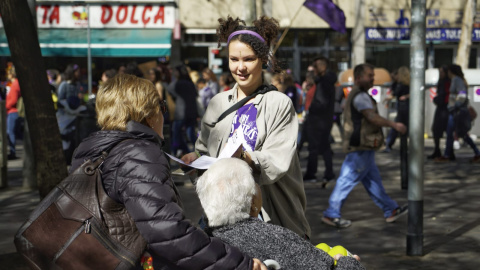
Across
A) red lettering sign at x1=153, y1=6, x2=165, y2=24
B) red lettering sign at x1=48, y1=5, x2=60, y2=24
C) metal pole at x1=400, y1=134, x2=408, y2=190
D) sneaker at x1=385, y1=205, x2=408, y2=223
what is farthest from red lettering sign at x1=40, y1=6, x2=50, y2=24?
sneaker at x1=385, y1=205, x2=408, y2=223

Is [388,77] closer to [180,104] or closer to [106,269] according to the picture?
[180,104]

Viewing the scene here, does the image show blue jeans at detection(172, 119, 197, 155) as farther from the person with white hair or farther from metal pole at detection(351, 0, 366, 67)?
metal pole at detection(351, 0, 366, 67)

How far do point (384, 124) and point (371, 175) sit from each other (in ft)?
2.02

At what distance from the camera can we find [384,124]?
25.3 feet

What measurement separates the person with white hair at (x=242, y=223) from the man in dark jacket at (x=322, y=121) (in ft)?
26.2

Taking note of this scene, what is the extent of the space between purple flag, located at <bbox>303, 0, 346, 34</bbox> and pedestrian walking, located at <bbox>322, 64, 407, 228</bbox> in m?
2.40

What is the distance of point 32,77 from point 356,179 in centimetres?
364

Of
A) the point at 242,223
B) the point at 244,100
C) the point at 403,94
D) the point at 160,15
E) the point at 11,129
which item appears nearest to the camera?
the point at 242,223

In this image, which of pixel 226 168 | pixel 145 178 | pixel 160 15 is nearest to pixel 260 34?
pixel 226 168

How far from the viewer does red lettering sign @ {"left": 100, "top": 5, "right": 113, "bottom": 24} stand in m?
24.4

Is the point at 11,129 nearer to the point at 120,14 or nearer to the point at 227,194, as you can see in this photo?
the point at 120,14

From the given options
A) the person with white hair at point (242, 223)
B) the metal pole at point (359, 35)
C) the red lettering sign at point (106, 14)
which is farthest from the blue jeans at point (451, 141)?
the red lettering sign at point (106, 14)

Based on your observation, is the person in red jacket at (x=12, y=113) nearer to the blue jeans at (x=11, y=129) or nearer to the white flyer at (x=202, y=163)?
the blue jeans at (x=11, y=129)

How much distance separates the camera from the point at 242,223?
2975mm
